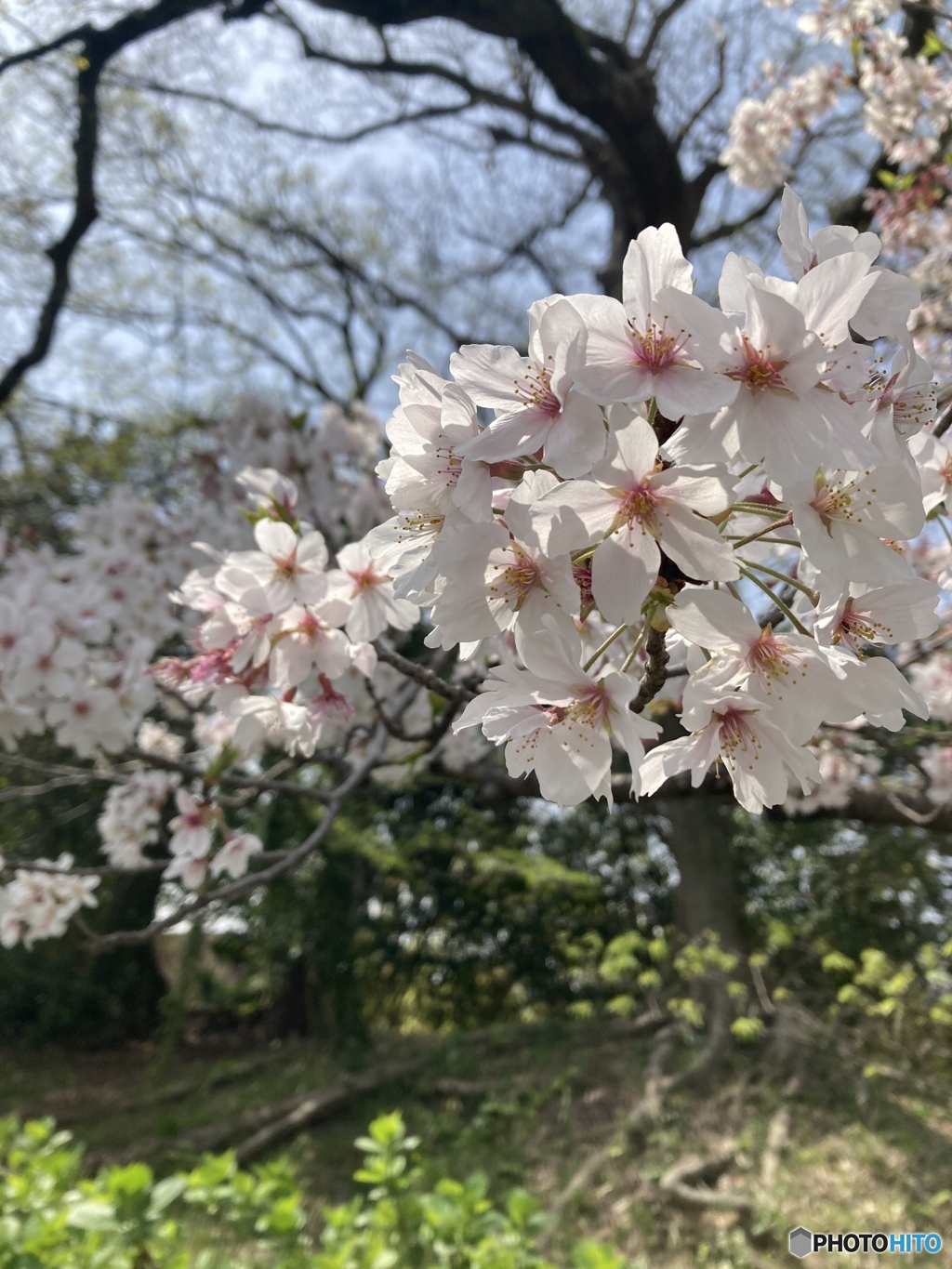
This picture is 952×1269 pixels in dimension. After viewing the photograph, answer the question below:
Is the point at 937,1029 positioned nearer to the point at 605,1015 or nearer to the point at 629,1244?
the point at 629,1244

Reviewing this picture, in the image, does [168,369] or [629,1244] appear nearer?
[629,1244]

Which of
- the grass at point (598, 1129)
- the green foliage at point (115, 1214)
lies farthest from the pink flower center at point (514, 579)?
the grass at point (598, 1129)

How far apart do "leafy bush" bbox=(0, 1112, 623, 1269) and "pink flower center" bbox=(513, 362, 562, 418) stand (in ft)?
5.13

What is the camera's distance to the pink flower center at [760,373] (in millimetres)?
534

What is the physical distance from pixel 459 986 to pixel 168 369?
6.53 metres

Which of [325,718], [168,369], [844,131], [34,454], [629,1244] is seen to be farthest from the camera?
[168,369]

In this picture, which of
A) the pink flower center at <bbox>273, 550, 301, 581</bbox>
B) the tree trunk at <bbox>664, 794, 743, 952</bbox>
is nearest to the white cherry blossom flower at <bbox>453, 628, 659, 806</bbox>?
the pink flower center at <bbox>273, 550, 301, 581</bbox>

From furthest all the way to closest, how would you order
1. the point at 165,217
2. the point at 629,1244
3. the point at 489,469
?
the point at 165,217
the point at 629,1244
the point at 489,469

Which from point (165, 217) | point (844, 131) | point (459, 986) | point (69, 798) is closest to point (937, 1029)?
point (459, 986)

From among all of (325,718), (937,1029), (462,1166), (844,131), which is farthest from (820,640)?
(844,131)

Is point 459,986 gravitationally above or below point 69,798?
below

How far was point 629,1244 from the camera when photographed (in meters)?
2.85

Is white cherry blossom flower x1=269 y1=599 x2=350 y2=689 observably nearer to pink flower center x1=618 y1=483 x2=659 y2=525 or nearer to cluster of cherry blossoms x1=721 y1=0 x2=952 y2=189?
pink flower center x1=618 y1=483 x2=659 y2=525

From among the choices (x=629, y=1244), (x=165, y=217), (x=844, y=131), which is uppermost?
(x=165, y=217)
